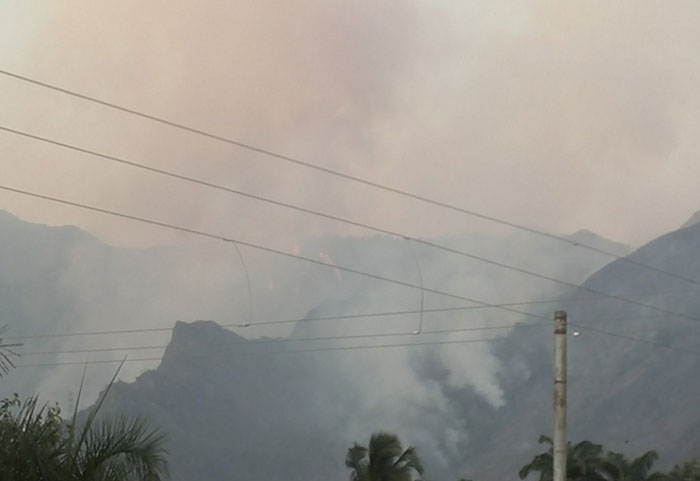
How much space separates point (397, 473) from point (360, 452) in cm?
319

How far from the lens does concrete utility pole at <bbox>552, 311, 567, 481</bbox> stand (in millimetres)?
29469

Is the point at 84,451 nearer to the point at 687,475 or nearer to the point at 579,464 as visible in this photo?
the point at 579,464

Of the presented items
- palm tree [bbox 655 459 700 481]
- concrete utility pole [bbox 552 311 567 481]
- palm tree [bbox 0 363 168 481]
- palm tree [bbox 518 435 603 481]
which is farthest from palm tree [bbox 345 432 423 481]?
palm tree [bbox 0 363 168 481]

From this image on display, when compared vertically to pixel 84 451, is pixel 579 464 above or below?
above

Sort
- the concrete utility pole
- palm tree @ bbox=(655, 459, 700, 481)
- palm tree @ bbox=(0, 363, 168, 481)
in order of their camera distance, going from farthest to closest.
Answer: palm tree @ bbox=(655, 459, 700, 481) → the concrete utility pole → palm tree @ bbox=(0, 363, 168, 481)

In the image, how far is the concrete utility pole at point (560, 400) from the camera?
29.5 metres

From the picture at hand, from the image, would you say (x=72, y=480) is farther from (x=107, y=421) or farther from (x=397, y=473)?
(x=397, y=473)

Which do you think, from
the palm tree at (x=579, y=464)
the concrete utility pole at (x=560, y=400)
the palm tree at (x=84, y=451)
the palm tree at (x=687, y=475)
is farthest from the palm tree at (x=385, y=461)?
the palm tree at (x=84, y=451)

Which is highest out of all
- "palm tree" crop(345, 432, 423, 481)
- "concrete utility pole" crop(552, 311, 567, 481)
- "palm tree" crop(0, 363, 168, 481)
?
"palm tree" crop(345, 432, 423, 481)

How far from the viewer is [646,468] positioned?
92625 millimetres

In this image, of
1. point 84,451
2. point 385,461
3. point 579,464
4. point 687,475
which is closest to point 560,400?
point 84,451

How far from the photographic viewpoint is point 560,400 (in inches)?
1173

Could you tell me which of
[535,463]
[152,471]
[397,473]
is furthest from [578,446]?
[152,471]

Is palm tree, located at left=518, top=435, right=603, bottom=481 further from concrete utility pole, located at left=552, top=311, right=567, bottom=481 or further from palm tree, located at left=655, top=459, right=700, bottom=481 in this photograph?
concrete utility pole, located at left=552, top=311, right=567, bottom=481
